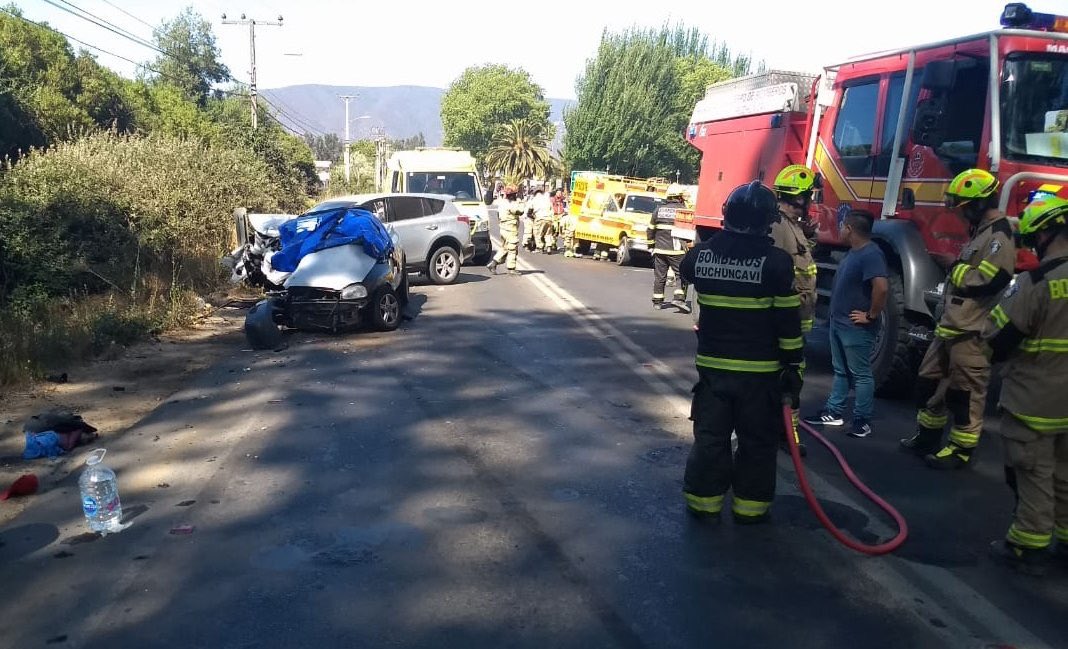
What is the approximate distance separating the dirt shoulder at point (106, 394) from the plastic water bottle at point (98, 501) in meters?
0.59

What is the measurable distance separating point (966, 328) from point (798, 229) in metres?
1.43

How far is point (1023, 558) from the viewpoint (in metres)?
4.20

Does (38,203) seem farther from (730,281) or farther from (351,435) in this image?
(730,281)

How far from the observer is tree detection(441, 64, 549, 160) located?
9988 centimetres

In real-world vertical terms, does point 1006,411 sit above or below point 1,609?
above

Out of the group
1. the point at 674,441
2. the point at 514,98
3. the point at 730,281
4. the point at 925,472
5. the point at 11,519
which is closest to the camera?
the point at 730,281

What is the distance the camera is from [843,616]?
3.68 metres

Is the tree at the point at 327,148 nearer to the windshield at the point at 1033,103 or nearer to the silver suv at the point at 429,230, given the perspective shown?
the silver suv at the point at 429,230

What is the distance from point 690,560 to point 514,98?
99.9 m

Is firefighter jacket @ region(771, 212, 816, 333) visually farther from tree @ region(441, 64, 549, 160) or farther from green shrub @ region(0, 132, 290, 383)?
tree @ region(441, 64, 549, 160)

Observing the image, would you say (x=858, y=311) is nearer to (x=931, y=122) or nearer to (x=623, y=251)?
(x=931, y=122)

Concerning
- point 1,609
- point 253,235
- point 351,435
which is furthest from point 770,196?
point 253,235

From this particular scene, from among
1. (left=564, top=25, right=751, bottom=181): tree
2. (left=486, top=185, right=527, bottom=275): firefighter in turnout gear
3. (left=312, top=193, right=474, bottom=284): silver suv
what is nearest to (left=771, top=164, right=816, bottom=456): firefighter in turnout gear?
(left=312, top=193, right=474, bottom=284): silver suv

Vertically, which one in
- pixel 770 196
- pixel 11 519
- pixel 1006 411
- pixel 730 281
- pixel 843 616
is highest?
pixel 770 196
